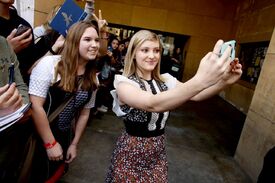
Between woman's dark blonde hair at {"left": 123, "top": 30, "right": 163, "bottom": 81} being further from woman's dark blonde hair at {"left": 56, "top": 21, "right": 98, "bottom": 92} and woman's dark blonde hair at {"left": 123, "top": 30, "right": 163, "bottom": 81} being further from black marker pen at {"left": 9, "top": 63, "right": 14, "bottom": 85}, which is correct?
black marker pen at {"left": 9, "top": 63, "right": 14, "bottom": 85}

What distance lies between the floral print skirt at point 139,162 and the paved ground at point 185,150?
151cm

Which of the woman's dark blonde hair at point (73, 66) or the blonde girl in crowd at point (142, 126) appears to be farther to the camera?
the woman's dark blonde hair at point (73, 66)

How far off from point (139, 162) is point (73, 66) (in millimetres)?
839

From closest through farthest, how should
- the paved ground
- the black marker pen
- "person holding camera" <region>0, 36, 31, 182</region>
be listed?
1. "person holding camera" <region>0, 36, 31, 182</region>
2. the black marker pen
3. the paved ground

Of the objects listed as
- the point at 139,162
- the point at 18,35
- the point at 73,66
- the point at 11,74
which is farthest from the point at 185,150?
the point at 11,74

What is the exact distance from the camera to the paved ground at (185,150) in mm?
3281

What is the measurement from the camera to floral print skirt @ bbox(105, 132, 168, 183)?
1.61 meters

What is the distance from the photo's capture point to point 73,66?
1806mm

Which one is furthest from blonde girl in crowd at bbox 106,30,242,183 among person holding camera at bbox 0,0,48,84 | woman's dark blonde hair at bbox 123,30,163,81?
person holding camera at bbox 0,0,48,84

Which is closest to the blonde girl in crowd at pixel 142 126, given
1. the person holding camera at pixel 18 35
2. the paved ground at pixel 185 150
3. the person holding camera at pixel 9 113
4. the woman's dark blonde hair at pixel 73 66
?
the woman's dark blonde hair at pixel 73 66

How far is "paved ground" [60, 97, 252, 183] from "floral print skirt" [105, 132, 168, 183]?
1510 mm

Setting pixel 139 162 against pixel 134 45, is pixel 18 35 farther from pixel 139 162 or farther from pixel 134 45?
pixel 139 162

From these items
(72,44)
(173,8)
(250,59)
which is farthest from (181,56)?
(72,44)

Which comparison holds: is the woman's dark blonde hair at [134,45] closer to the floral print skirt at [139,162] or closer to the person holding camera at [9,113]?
the floral print skirt at [139,162]
